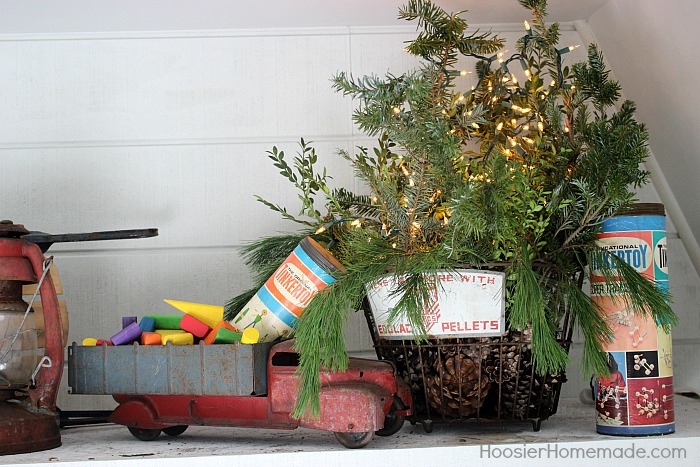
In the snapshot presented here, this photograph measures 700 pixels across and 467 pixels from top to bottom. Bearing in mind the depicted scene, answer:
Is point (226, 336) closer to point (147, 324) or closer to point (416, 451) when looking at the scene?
point (147, 324)

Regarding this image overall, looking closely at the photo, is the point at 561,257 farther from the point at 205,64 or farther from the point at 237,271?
the point at 205,64

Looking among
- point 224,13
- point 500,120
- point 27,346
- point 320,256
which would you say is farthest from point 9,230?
point 500,120

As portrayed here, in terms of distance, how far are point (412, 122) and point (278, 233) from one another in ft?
1.30

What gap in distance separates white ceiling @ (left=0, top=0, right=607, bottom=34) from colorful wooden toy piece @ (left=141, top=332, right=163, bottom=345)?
0.49 meters

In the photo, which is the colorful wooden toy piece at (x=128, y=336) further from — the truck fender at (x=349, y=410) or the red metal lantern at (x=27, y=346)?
the truck fender at (x=349, y=410)

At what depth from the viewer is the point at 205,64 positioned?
3.91ft

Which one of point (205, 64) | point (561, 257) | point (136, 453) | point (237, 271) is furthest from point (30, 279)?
point (561, 257)

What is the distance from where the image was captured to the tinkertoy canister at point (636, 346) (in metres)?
0.79

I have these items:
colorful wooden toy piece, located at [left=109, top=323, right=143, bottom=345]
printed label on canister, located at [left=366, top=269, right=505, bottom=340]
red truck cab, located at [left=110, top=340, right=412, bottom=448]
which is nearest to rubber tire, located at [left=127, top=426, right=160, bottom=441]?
red truck cab, located at [left=110, top=340, right=412, bottom=448]

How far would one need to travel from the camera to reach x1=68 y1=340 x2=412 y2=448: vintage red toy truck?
30.5 inches

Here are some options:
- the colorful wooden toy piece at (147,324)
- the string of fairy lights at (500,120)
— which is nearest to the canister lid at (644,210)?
the string of fairy lights at (500,120)

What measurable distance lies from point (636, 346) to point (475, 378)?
0.17 meters

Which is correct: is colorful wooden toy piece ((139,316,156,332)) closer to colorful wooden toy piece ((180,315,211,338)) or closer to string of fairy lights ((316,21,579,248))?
colorful wooden toy piece ((180,315,211,338))

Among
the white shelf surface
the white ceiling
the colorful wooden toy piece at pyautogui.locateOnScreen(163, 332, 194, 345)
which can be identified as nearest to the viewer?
the white shelf surface
